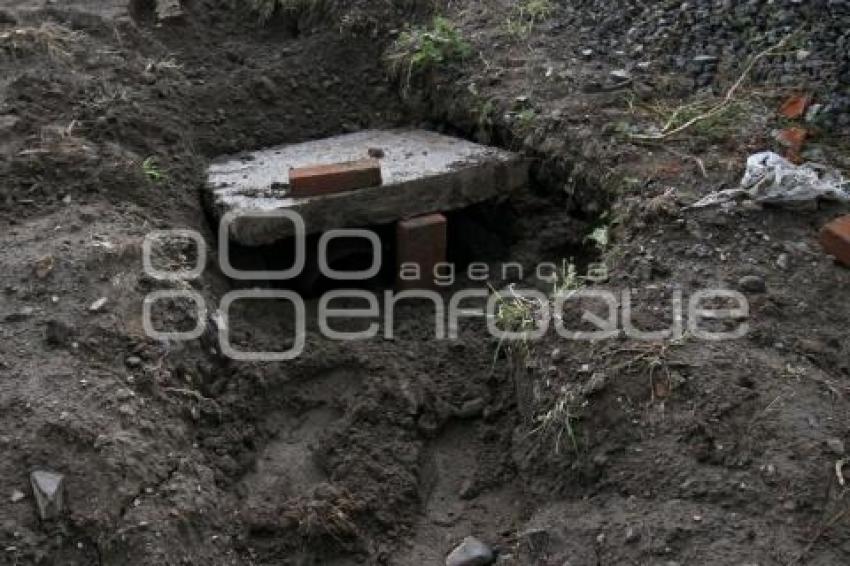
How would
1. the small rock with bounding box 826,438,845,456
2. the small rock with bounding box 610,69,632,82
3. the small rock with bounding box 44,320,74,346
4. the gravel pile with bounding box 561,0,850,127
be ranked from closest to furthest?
the small rock with bounding box 826,438,845,456, the small rock with bounding box 44,320,74,346, the gravel pile with bounding box 561,0,850,127, the small rock with bounding box 610,69,632,82

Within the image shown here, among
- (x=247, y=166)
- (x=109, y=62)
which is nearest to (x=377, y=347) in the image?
(x=247, y=166)

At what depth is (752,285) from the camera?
10.8ft

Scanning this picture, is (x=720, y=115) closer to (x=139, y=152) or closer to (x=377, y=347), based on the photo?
(x=377, y=347)

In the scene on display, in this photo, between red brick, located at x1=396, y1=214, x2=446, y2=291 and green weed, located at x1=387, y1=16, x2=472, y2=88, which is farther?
green weed, located at x1=387, y1=16, x2=472, y2=88

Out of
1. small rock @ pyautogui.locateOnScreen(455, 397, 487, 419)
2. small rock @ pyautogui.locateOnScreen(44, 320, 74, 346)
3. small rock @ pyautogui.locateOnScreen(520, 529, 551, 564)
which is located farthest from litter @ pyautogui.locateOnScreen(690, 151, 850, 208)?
small rock @ pyautogui.locateOnScreen(44, 320, 74, 346)

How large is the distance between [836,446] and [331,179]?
208 cm

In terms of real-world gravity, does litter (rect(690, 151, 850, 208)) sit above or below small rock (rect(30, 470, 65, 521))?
above

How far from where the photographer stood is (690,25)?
15.5ft

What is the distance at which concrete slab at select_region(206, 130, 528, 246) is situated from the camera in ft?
13.0

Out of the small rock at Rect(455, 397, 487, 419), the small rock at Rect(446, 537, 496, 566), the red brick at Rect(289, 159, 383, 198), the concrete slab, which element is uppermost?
the red brick at Rect(289, 159, 383, 198)

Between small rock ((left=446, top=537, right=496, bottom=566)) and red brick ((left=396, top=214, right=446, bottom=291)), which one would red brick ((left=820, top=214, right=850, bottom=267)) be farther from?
small rock ((left=446, top=537, right=496, bottom=566))

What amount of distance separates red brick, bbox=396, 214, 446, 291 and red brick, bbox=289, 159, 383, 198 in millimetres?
230

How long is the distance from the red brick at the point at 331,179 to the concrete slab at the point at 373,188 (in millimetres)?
29

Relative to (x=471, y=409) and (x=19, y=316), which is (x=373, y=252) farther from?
(x=19, y=316)
